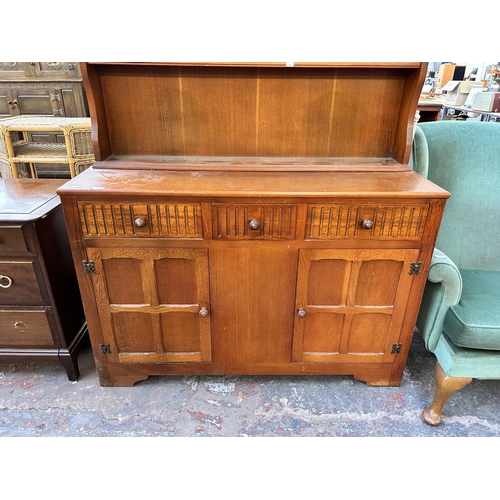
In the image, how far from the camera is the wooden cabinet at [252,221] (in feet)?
4.31

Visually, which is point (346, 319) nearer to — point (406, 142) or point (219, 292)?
point (219, 292)

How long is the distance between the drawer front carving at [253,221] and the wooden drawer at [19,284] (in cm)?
78

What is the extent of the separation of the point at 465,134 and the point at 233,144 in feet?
3.48

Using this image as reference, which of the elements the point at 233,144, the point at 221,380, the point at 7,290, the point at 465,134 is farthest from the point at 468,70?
the point at 7,290

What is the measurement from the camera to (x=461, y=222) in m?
1.74

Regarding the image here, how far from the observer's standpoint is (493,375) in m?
1.42

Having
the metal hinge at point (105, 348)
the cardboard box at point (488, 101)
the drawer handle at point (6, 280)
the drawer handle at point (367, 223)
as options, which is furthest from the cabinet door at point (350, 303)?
the cardboard box at point (488, 101)

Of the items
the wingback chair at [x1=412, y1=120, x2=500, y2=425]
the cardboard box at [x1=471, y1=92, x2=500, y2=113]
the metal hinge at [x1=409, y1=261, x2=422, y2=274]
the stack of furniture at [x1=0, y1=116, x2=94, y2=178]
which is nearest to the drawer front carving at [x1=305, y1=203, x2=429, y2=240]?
the metal hinge at [x1=409, y1=261, x2=422, y2=274]

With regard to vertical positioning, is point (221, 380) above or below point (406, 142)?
below

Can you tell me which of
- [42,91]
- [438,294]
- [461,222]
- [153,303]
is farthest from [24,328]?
[42,91]

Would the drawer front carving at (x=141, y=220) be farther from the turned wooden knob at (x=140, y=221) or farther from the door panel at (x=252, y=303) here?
the door panel at (x=252, y=303)
